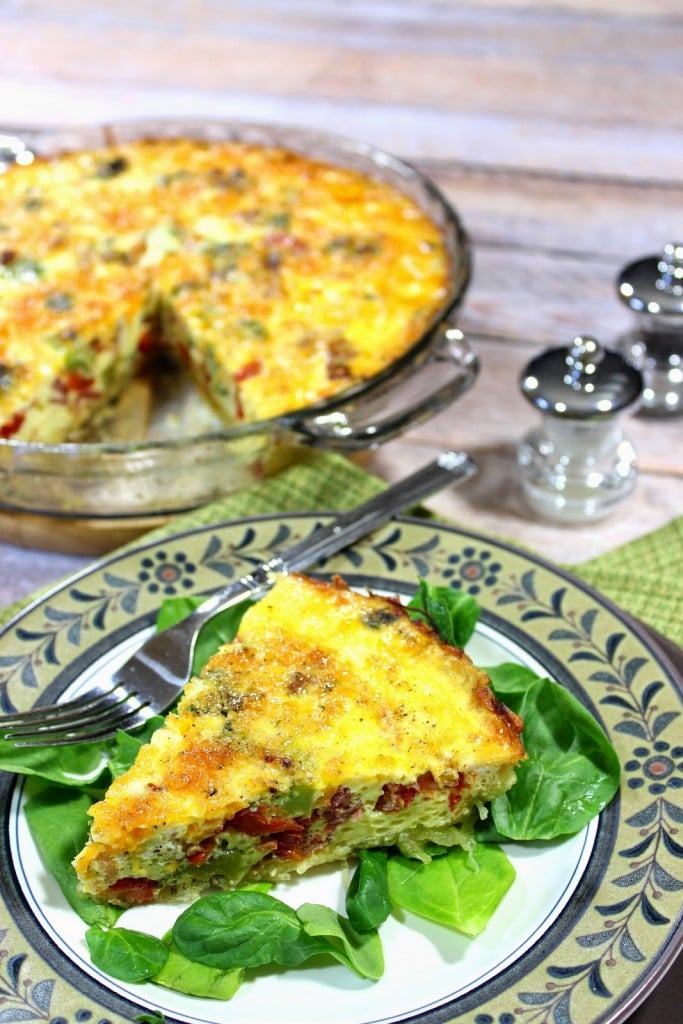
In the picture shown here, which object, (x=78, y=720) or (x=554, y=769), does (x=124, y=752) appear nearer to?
(x=78, y=720)

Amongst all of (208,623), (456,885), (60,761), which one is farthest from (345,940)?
(208,623)

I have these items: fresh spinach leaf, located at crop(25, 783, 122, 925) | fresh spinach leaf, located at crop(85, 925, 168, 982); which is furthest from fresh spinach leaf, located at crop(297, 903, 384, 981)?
fresh spinach leaf, located at crop(25, 783, 122, 925)

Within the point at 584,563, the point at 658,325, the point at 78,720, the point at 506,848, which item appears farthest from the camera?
the point at 658,325

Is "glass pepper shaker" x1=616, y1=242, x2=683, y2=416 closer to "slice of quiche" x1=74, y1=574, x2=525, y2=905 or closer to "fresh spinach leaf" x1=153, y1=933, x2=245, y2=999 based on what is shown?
"slice of quiche" x1=74, y1=574, x2=525, y2=905

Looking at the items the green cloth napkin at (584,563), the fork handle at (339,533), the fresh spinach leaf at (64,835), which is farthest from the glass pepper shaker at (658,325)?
the fresh spinach leaf at (64,835)

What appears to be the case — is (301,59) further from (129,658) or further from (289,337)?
(129,658)
